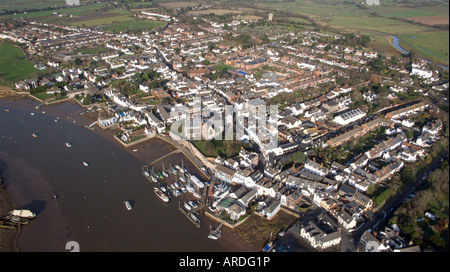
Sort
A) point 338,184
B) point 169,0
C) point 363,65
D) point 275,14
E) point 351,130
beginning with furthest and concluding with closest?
point 169,0 → point 275,14 → point 363,65 → point 351,130 → point 338,184

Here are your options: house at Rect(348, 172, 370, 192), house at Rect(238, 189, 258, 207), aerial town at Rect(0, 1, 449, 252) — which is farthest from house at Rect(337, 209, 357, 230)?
house at Rect(238, 189, 258, 207)

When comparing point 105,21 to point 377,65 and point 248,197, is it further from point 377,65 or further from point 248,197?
point 248,197

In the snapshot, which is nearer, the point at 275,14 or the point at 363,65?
the point at 363,65

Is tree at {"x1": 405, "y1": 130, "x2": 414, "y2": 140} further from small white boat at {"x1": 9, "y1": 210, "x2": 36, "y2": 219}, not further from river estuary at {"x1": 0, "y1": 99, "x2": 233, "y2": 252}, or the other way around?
small white boat at {"x1": 9, "y1": 210, "x2": 36, "y2": 219}

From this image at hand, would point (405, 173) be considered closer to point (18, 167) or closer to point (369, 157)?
point (369, 157)


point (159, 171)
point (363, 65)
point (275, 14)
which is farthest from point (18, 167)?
point (275, 14)
